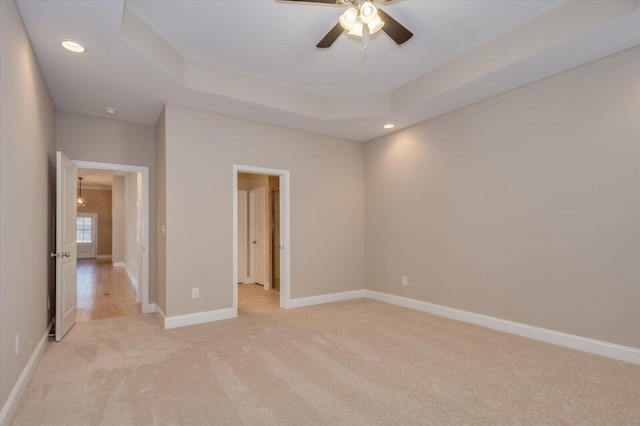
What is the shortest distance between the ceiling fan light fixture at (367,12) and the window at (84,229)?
14.4m

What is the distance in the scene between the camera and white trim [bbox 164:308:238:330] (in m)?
3.99

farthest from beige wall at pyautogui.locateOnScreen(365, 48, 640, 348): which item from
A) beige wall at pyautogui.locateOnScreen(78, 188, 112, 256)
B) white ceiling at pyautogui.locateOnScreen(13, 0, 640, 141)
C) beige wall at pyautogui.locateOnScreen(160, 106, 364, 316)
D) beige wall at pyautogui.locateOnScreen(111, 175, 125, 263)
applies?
beige wall at pyautogui.locateOnScreen(78, 188, 112, 256)

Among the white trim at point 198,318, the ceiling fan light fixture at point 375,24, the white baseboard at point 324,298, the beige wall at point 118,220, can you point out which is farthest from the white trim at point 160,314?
the beige wall at point 118,220

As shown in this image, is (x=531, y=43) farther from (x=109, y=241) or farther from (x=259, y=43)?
(x=109, y=241)

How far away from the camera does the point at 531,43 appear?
299cm

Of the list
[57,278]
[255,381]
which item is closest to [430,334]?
[255,381]

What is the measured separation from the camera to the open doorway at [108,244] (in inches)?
209

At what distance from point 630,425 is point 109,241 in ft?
50.6

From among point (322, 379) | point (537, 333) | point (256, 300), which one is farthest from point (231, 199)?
point (537, 333)

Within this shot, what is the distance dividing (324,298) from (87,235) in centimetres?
1211

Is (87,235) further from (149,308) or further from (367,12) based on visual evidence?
(367,12)

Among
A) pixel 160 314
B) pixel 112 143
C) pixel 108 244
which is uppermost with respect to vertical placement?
pixel 112 143

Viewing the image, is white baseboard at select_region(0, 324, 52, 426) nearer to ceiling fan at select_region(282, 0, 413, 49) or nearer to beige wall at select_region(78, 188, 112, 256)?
ceiling fan at select_region(282, 0, 413, 49)

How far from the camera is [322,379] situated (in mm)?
2623
